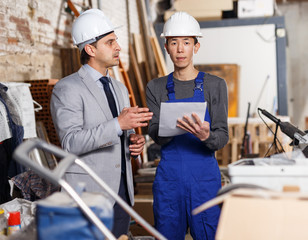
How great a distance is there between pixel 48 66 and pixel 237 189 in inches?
155

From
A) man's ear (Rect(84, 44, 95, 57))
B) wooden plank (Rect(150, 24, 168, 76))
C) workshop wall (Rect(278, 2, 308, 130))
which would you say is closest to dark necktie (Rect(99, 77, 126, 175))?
man's ear (Rect(84, 44, 95, 57))

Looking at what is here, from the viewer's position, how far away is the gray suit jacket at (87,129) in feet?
8.36

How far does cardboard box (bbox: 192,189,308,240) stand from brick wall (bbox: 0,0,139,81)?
3.18m

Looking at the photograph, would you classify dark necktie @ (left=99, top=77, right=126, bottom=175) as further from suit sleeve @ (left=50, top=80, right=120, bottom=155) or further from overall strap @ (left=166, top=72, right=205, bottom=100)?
overall strap @ (left=166, top=72, right=205, bottom=100)

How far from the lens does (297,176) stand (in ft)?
5.94

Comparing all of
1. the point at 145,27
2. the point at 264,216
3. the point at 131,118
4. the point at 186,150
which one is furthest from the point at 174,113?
the point at 145,27

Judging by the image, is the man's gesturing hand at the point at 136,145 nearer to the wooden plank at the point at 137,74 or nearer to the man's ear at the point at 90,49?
the man's ear at the point at 90,49

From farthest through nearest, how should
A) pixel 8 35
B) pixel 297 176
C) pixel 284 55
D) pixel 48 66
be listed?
pixel 284 55
pixel 48 66
pixel 8 35
pixel 297 176

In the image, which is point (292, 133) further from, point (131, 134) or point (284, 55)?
point (284, 55)

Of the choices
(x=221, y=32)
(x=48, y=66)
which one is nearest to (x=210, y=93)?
(x=48, y=66)

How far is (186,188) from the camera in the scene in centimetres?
278

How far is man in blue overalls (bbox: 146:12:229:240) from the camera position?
2766 mm

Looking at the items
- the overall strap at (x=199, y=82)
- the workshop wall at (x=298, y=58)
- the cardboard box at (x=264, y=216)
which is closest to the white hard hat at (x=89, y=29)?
the overall strap at (x=199, y=82)

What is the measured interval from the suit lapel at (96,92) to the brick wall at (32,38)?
176cm
